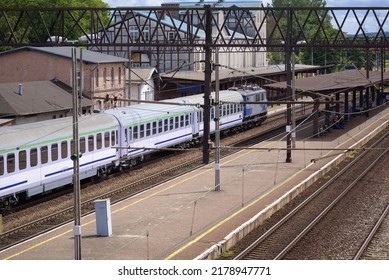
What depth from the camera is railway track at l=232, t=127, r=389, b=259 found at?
19.2 meters

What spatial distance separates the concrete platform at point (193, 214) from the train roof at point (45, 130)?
9.92 ft

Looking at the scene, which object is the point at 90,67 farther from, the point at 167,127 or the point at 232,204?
the point at 232,204

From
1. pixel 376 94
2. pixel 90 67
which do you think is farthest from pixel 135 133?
pixel 376 94

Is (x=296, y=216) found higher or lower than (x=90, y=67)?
lower

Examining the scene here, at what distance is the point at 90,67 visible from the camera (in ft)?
168

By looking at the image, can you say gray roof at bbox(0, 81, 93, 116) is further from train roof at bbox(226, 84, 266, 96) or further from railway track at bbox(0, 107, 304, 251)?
train roof at bbox(226, 84, 266, 96)

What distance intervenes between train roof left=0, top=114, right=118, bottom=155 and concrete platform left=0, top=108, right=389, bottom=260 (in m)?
3.02

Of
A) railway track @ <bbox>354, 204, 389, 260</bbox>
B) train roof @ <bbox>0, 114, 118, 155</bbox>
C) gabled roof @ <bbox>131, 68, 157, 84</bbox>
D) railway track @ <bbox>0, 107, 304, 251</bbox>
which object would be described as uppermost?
gabled roof @ <bbox>131, 68, 157, 84</bbox>

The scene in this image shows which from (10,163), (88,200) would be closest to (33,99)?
(88,200)

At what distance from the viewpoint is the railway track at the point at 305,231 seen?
19.2 metres

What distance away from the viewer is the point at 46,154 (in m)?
25.5

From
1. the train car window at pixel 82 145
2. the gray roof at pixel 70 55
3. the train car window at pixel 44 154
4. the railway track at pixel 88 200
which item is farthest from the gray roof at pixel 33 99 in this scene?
the train car window at pixel 44 154

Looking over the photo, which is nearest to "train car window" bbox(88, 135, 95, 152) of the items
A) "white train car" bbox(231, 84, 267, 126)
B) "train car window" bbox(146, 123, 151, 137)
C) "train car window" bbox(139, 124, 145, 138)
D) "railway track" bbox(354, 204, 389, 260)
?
"train car window" bbox(139, 124, 145, 138)

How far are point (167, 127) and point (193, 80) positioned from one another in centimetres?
2552
